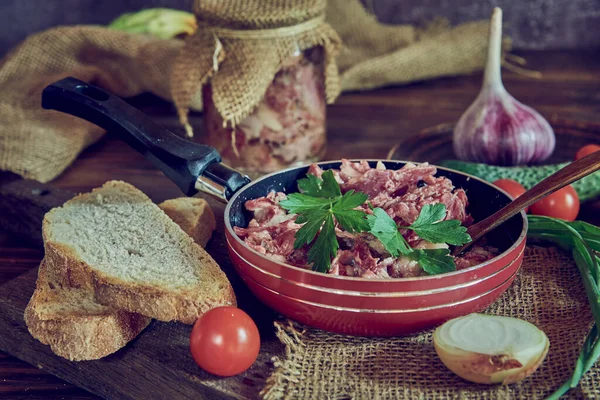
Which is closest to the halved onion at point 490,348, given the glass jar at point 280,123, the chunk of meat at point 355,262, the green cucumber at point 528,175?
the chunk of meat at point 355,262

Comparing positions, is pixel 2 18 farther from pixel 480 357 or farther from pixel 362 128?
pixel 480 357

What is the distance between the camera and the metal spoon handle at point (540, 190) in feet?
6.01

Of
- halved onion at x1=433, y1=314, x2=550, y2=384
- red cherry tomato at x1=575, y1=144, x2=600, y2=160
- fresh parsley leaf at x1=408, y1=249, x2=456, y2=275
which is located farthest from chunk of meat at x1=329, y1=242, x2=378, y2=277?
red cherry tomato at x1=575, y1=144, x2=600, y2=160

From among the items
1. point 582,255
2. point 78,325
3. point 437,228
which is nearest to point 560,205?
point 582,255

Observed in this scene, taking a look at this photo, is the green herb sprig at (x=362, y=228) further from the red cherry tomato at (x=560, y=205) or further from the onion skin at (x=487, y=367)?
the red cherry tomato at (x=560, y=205)

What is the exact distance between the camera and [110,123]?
2.36 m

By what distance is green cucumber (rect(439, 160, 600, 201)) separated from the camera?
266 cm

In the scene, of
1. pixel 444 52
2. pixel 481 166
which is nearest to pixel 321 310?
pixel 481 166

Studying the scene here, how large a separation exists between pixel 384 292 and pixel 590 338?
51 cm

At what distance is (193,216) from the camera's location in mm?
2367

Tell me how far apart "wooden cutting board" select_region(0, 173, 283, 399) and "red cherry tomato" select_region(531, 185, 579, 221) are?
42.8 inches

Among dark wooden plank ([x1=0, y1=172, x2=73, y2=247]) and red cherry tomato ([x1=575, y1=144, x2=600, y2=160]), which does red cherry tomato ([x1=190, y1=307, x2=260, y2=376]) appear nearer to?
dark wooden plank ([x1=0, y1=172, x2=73, y2=247])

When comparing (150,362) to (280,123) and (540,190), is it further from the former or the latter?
(280,123)

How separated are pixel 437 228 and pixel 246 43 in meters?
1.38
